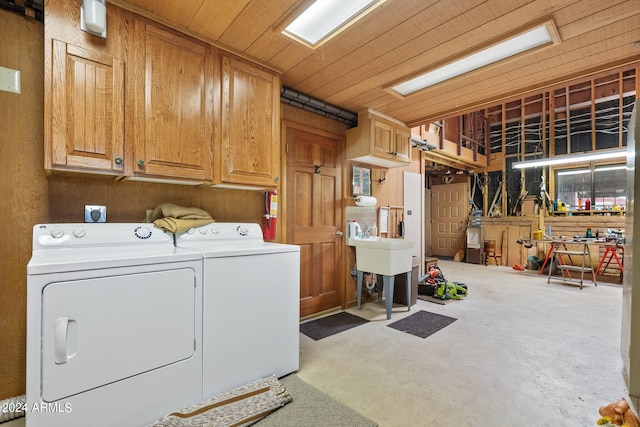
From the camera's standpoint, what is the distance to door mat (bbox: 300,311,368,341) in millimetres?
2891

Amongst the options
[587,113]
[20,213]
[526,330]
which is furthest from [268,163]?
[587,113]

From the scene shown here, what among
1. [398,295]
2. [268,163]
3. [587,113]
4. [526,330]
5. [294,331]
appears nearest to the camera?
[294,331]

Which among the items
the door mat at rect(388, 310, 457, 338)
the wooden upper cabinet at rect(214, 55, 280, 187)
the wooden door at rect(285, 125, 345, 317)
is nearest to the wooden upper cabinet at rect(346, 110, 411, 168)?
the wooden door at rect(285, 125, 345, 317)

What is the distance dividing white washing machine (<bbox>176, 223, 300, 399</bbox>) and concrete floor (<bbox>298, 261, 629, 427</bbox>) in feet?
1.22

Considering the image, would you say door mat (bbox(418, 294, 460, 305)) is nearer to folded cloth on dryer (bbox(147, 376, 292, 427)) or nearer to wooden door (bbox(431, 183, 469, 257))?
folded cloth on dryer (bbox(147, 376, 292, 427))

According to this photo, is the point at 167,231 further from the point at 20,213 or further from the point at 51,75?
the point at 51,75

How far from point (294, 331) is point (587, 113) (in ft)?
24.8

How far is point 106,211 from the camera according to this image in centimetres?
192

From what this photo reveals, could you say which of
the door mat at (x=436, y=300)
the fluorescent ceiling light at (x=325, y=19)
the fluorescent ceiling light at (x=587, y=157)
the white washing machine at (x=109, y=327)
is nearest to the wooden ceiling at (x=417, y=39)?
the fluorescent ceiling light at (x=325, y=19)

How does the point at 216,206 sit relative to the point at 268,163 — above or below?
below

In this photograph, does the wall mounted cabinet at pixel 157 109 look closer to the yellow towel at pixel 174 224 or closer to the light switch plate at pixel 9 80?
the yellow towel at pixel 174 224

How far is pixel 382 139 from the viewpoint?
140 inches

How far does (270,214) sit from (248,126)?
2.55ft

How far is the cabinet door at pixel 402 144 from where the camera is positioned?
3.75 metres
